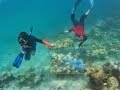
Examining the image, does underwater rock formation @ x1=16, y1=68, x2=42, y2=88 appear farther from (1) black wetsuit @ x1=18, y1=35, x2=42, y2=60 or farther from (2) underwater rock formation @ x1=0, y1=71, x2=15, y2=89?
(1) black wetsuit @ x1=18, y1=35, x2=42, y2=60

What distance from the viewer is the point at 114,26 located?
70.1ft

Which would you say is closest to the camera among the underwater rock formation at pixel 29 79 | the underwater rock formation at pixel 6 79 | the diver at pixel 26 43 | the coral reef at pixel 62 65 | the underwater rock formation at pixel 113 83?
the underwater rock formation at pixel 113 83

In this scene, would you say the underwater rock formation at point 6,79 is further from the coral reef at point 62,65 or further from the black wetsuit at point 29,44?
the black wetsuit at point 29,44

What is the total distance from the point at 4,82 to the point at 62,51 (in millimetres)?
4446

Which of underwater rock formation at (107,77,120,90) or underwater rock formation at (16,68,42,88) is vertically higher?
underwater rock formation at (16,68,42,88)

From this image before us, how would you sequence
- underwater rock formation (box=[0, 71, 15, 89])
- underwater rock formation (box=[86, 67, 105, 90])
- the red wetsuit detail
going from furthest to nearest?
underwater rock formation (box=[0, 71, 15, 89]) → the red wetsuit detail → underwater rock formation (box=[86, 67, 105, 90])

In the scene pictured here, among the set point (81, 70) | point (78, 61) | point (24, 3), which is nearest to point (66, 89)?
point (81, 70)

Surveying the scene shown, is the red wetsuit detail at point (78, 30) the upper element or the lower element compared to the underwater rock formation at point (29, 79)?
upper

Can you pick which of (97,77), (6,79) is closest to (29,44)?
(6,79)

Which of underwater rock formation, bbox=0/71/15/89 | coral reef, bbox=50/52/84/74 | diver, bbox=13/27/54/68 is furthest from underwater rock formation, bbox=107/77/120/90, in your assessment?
underwater rock formation, bbox=0/71/15/89

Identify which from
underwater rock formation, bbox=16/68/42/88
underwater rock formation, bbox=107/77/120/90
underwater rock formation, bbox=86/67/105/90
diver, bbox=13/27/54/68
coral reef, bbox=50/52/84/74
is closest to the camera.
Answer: underwater rock formation, bbox=107/77/120/90

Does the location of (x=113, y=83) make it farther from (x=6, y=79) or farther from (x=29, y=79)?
(x=6, y=79)

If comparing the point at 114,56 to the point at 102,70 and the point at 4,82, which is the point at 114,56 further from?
the point at 4,82

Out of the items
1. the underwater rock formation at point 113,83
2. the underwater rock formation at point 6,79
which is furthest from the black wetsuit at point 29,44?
the underwater rock formation at point 113,83
